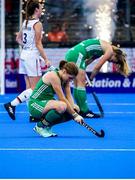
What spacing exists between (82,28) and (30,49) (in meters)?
7.45

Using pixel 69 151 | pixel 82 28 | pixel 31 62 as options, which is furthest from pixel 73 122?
pixel 82 28

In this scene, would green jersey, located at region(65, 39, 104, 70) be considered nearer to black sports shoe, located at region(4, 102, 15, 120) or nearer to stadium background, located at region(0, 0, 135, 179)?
stadium background, located at region(0, 0, 135, 179)

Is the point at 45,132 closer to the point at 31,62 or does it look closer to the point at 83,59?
the point at 31,62

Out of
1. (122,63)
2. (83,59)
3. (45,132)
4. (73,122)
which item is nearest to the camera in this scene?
(45,132)

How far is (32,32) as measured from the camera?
475 inches

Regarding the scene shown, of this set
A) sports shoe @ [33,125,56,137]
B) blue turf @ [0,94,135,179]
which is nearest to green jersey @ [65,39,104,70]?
blue turf @ [0,94,135,179]

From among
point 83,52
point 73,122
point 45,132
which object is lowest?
point 73,122

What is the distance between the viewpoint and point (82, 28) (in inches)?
768

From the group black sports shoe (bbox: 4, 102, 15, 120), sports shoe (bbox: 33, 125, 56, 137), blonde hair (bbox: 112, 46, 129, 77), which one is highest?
blonde hair (bbox: 112, 46, 129, 77)

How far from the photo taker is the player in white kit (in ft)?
38.9

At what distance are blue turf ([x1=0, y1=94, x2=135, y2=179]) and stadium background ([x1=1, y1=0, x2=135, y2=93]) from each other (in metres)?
6.17

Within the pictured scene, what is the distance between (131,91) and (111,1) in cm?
236

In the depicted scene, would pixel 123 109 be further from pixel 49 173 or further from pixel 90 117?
pixel 49 173

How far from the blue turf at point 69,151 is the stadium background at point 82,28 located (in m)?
6.17
